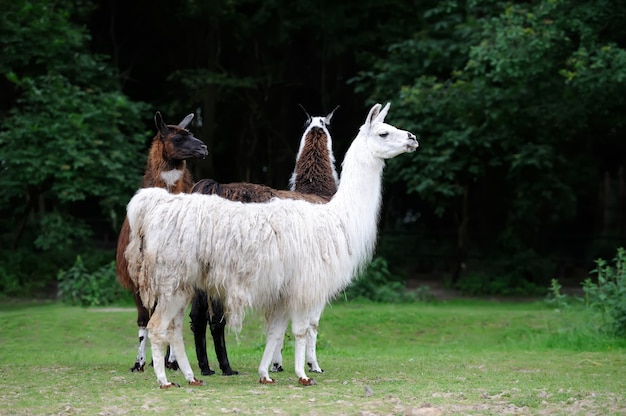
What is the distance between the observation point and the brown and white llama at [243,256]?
Answer: 750cm

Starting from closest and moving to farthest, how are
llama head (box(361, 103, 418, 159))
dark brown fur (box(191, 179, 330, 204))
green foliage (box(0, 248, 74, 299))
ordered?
llama head (box(361, 103, 418, 159)), dark brown fur (box(191, 179, 330, 204)), green foliage (box(0, 248, 74, 299))

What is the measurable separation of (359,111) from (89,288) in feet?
27.2

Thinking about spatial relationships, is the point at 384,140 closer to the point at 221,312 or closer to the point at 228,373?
the point at 221,312

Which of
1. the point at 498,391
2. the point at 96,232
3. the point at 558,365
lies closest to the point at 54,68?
the point at 96,232

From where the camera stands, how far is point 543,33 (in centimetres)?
1544

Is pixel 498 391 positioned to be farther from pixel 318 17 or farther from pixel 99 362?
pixel 318 17

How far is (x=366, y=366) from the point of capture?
9.42 meters

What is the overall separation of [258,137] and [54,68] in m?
6.37

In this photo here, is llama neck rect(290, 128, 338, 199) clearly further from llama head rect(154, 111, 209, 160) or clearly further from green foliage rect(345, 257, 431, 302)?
green foliage rect(345, 257, 431, 302)

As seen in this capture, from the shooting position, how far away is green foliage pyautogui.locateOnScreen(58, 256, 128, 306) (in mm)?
16266

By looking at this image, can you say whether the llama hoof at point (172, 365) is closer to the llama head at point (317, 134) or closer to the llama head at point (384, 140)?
the llama head at point (317, 134)

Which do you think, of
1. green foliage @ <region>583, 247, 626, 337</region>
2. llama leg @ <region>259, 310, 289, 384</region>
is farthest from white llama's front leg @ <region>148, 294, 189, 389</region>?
green foliage @ <region>583, 247, 626, 337</region>

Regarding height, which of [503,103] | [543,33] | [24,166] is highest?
[543,33]

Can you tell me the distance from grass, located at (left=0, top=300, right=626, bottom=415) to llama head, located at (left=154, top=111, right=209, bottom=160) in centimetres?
189
